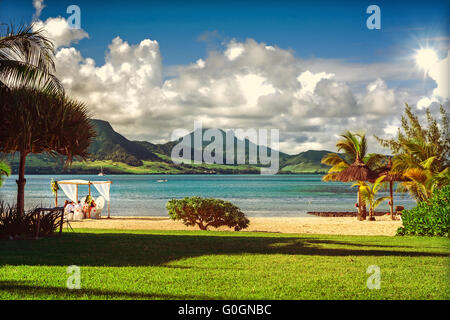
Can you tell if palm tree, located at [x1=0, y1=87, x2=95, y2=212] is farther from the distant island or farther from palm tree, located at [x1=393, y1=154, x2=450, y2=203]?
the distant island

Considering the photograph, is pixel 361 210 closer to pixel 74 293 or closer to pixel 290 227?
pixel 290 227

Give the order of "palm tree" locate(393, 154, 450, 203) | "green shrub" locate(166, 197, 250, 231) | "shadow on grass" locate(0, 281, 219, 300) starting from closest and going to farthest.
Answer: "shadow on grass" locate(0, 281, 219, 300) < "palm tree" locate(393, 154, 450, 203) < "green shrub" locate(166, 197, 250, 231)

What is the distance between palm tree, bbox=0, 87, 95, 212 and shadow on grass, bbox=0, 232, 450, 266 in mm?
2458

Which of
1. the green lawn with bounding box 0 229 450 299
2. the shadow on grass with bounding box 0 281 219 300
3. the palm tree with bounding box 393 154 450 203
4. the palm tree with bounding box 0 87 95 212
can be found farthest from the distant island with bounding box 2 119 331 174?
the shadow on grass with bounding box 0 281 219 300

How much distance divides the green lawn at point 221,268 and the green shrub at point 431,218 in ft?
5.20

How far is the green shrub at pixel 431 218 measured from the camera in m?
12.8

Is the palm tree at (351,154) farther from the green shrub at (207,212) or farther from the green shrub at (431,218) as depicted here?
the green shrub at (431,218)

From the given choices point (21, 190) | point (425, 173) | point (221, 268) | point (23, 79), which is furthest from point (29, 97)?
point (425, 173)

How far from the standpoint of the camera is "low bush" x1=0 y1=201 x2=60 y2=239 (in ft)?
36.4

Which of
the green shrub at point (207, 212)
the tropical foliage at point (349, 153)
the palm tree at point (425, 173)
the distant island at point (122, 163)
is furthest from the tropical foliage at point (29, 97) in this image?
the distant island at point (122, 163)

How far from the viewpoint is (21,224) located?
11.2m

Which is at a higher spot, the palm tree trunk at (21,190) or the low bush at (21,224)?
the palm tree trunk at (21,190)
